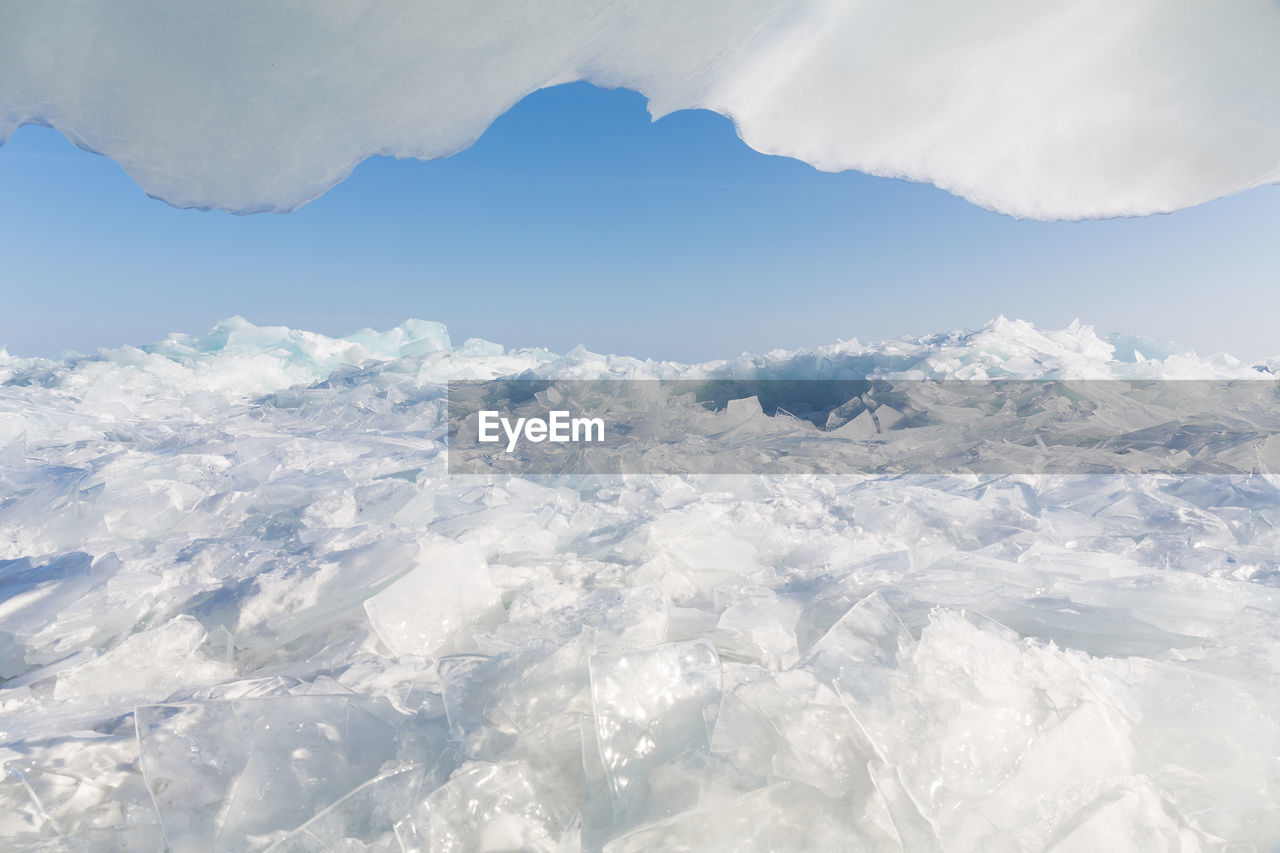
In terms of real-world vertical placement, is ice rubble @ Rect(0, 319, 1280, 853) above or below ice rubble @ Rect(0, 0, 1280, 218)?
below

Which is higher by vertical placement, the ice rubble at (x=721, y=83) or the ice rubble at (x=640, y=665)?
the ice rubble at (x=721, y=83)

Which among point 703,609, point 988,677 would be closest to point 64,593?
point 703,609

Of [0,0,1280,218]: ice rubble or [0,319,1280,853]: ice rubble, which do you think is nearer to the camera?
[0,319,1280,853]: ice rubble

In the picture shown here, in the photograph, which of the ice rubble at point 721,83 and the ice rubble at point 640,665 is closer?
the ice rubble at point 640,665

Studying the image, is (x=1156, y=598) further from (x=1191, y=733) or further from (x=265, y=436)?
(x=265, y=436)
